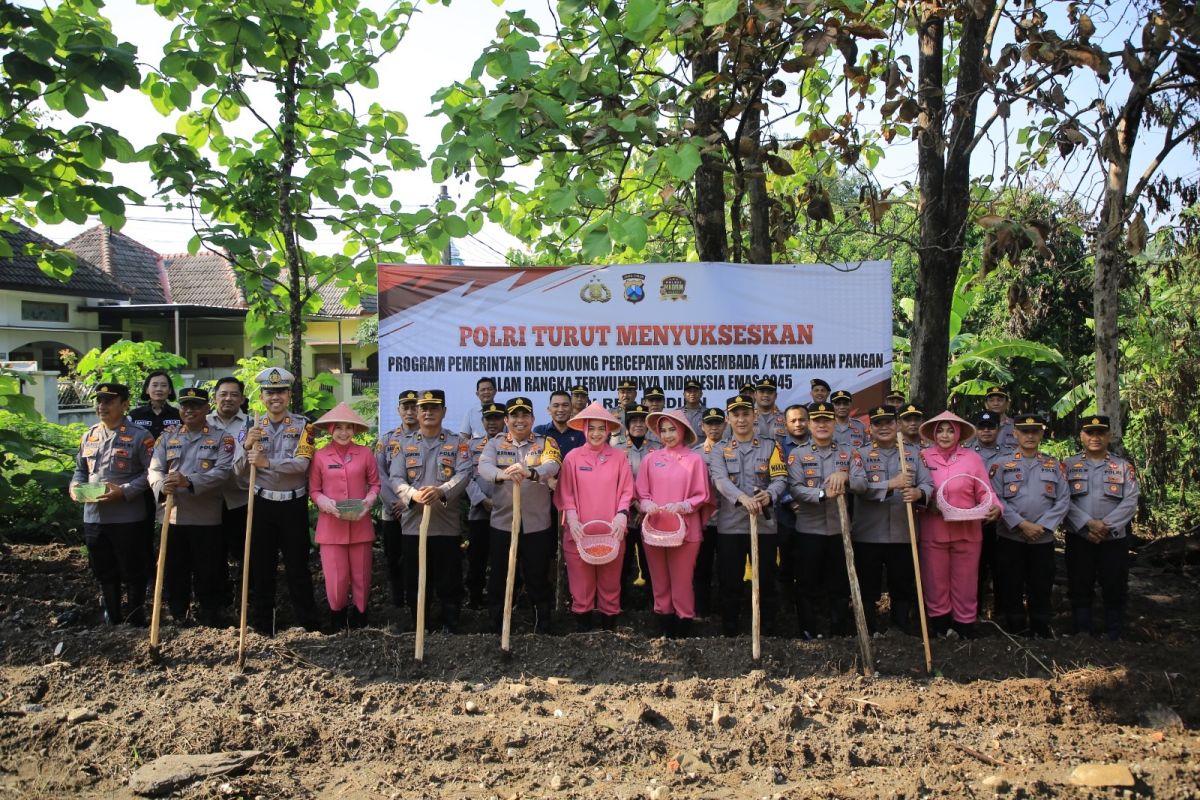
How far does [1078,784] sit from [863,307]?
13.9 feet

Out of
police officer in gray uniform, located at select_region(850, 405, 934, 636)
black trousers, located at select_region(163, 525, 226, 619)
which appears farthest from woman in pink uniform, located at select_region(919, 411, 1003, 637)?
black trousers, located at select_region(163, 525, 226, 619)

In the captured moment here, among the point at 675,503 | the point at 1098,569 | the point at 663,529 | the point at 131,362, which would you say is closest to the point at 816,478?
the point at 675,503

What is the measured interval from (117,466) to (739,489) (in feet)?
13.4

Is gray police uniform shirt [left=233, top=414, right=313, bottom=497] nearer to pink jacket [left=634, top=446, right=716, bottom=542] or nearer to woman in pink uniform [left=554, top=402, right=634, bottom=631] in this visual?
woman in pink uniform [left=554, top=402, right=634, bottom=631]

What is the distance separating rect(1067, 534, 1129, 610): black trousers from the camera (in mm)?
5719

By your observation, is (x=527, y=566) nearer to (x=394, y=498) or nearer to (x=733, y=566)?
(x=394, y=498)

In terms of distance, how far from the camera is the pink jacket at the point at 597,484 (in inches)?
227

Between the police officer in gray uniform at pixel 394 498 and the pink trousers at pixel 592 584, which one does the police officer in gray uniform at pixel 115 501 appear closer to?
the police officer in gray uniform at pixel 394 498

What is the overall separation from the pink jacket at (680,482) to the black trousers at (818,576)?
2.28ft

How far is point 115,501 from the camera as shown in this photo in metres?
5.84

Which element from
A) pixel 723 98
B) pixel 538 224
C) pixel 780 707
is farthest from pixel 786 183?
pixel 780 707

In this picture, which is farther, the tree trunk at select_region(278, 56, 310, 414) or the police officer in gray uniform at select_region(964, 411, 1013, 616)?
the tree trunk at select_region(278, 56, 310, 414)

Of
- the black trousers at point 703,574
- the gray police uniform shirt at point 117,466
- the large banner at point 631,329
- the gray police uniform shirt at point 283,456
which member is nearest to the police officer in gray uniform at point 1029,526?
the large banner at point 631,329

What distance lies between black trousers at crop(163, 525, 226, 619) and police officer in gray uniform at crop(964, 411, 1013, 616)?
5.26 metres
